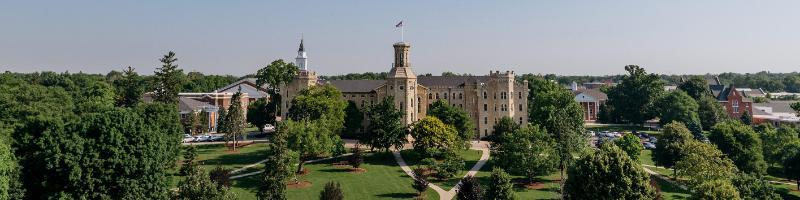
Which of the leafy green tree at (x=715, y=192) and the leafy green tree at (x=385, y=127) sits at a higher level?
the leafy green tree at (x=385, y=127)

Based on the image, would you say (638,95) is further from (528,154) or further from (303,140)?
(303,140)

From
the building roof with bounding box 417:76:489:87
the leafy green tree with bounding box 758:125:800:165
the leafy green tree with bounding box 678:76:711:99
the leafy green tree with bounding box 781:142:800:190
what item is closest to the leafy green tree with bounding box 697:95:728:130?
the leafy green tree with bounding box 678:76:711:99

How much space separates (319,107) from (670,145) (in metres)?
38.4

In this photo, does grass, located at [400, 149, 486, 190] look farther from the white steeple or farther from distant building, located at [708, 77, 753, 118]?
distant building, located at [708, 77, 753, 118]

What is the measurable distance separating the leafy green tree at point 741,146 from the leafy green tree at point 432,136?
2739 cm

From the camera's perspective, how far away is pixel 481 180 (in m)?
51.3

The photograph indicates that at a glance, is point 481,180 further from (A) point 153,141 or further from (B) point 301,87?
(B) point 301,87

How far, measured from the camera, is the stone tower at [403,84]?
73.0m

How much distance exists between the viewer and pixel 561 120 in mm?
50625

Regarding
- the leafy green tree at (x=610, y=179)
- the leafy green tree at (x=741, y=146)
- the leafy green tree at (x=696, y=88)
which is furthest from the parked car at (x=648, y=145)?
the leafy green tree at (x=610, y=179)

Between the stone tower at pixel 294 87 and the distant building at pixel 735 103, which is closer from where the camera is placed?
the stone tower at pixel 294 87

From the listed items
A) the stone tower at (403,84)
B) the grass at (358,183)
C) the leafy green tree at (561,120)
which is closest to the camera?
the grass at (358,183)

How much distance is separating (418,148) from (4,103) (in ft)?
123

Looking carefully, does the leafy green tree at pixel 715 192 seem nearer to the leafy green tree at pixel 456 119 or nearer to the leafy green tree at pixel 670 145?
the leafy green tree at pixel 670 145
